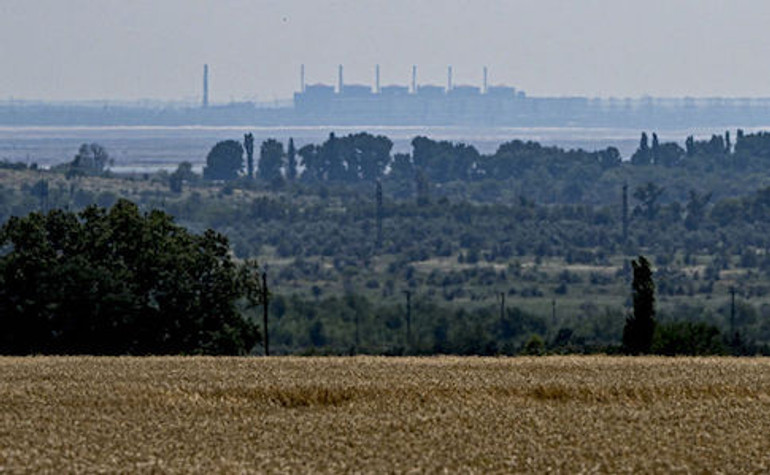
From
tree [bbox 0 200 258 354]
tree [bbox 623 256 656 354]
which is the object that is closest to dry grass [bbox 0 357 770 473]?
tree [bbox 623 256 656 354]

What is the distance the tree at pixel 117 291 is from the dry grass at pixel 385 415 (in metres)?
19.5

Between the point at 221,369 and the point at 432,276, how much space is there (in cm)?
16175

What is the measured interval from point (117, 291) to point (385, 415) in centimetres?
3258

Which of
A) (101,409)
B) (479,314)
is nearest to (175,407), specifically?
(101,409)

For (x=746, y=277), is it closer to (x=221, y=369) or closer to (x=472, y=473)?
(x=221, y=369)

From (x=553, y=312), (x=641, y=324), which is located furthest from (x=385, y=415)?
(x=553, y=312)

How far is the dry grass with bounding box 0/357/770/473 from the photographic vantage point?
23938mm

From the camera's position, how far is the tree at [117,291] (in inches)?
2319

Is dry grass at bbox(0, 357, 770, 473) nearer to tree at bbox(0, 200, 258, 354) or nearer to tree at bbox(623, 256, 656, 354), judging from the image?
tree at bbox(623, 256, 656, 354)

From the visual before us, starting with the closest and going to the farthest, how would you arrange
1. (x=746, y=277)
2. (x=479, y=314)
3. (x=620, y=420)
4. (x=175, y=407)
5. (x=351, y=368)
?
(x=620, y=420)
(x=175, y=407)
(x=351, y=368)
(x=479, y=314)
(x=746, y=277)

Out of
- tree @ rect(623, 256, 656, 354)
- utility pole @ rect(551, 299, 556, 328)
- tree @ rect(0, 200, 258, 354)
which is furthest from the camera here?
utility pole @ rect(551, 299, 556, 328)

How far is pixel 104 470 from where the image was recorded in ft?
73.9

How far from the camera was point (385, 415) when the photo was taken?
29.3m

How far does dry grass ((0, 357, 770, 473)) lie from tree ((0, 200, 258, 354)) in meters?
19.5
